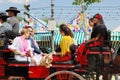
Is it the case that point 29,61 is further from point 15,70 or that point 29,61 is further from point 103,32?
point 103,32

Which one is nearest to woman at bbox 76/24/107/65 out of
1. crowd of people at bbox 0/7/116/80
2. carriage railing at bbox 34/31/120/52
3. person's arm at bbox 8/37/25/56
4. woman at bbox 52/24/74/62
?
crowd of people at bbox 0/7/116/80

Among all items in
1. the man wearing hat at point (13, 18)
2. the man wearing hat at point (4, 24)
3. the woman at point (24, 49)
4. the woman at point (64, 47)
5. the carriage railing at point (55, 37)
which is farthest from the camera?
the carriage railing at point (55, 37)

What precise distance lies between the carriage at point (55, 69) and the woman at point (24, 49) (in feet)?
0.38

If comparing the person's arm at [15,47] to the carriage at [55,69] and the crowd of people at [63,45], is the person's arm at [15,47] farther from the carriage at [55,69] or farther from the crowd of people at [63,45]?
the carriage at [55,69]

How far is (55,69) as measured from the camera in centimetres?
768

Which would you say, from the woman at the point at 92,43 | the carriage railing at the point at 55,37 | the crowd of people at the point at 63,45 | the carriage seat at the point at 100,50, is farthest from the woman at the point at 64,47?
the carriage railing at the point at 55,37

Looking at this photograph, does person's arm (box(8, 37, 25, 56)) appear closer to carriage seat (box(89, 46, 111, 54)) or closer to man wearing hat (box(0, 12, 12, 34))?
man wearing hat (box(0, 12, 12, 34))

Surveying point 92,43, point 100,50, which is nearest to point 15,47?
point 92,43

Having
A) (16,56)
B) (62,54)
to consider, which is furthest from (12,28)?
A: (62,54)

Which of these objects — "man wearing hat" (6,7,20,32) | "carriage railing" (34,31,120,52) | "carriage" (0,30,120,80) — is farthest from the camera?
"carriage railing" (34,31,120,52)

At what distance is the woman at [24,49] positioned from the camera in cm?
773

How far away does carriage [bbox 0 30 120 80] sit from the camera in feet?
24.0

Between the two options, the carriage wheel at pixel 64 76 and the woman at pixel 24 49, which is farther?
the woman at pixel 24 49

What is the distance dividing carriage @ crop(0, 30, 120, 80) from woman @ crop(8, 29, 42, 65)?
115 mm
